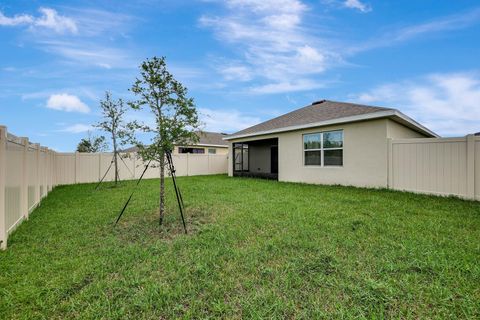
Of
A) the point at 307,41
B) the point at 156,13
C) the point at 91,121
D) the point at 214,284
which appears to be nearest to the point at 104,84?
the point at 91,121

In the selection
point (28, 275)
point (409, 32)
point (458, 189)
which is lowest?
point (28, 275)

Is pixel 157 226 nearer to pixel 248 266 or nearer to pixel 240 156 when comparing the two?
pixel 248 266

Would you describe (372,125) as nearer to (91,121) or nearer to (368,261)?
(368,261)

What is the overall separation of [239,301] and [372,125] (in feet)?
28.3

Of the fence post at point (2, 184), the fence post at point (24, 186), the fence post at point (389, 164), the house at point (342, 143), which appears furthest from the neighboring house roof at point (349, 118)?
the fence post at point (2, 184)

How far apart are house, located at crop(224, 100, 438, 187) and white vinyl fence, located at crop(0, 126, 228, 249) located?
23.7ft

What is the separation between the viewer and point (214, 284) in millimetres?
2420

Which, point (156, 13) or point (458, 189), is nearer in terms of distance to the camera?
point (458, 189)

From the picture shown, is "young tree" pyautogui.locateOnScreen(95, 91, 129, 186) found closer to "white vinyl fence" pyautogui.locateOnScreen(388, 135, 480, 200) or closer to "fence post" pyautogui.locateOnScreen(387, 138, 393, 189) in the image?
"fence post" pyautogui.locateOnScreen(387, 138, 393, 189)

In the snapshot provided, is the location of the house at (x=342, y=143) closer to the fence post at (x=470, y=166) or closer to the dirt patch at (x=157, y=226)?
the fence post at (x=470, y=166)

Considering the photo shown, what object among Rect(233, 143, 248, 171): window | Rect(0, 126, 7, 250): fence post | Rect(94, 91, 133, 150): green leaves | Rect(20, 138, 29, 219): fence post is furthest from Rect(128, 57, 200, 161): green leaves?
Rect(233, 143, 248, 171): window

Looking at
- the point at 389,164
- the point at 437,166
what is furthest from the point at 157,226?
the point at 437,166

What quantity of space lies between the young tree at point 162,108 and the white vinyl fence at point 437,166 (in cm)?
716

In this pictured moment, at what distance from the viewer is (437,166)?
7.11 metres
